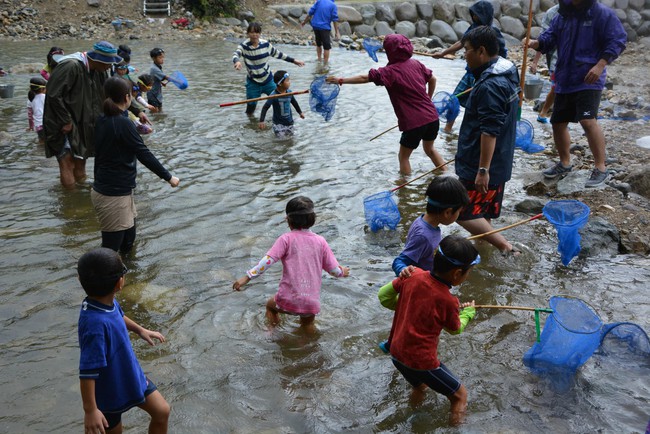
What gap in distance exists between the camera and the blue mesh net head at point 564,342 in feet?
11.6

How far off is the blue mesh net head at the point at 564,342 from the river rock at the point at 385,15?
2102 cm

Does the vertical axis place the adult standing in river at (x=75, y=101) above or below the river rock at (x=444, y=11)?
below

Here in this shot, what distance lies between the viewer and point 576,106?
6.52 m

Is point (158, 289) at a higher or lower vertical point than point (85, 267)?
lower

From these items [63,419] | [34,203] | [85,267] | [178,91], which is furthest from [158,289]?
[178,91]

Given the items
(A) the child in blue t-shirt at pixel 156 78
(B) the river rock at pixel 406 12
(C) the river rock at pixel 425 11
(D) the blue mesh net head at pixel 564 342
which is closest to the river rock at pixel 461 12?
(C) the river rock at pixel 425 11

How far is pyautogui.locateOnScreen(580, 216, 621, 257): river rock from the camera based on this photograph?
17.8 feet

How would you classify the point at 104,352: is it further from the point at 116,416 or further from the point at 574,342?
the point at 574,342

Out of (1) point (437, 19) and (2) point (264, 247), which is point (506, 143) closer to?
(2) point (264, 247)

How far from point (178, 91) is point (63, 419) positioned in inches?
392

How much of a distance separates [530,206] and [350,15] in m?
17.8

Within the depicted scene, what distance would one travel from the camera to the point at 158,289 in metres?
5.04

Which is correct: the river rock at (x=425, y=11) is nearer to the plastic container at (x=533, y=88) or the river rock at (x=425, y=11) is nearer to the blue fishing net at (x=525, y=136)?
the plastic container at (x=533, y=88)

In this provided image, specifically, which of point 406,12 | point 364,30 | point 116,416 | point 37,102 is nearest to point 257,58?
point 37,102
